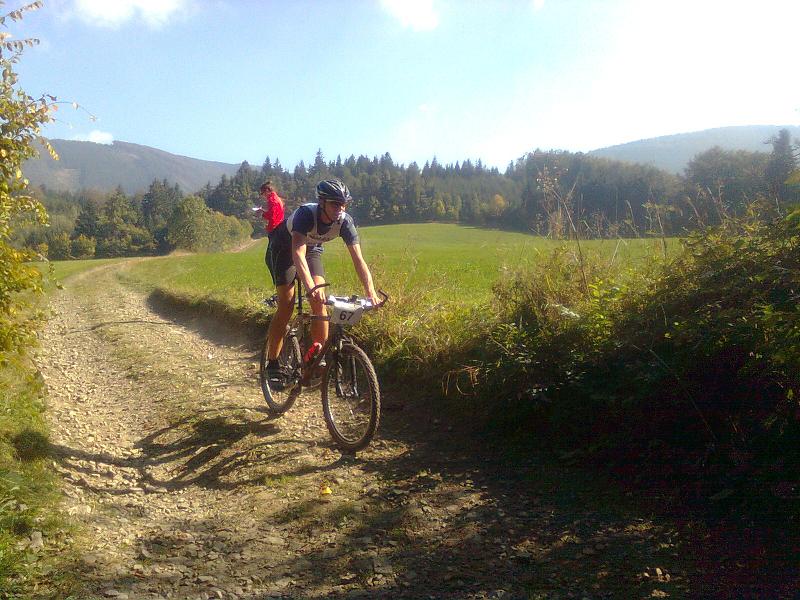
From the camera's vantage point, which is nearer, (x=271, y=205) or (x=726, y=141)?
(x=726, y=141)

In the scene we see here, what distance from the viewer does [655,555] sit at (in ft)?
9.07

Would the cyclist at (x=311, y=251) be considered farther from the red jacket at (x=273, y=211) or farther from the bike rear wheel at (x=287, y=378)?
the red jacket at (x=273, y=211)

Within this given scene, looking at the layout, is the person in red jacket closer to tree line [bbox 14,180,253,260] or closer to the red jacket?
the red jacket

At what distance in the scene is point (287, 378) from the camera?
5.27 metres

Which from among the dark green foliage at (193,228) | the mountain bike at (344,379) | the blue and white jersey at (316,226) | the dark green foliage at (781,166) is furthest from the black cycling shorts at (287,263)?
the dark green foliage at (193,228)

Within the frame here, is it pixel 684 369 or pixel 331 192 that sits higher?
pixel 331 192

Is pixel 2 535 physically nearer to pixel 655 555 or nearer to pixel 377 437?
pixel 377 437

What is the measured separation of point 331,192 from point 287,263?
106 centimetres

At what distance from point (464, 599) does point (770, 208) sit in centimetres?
314

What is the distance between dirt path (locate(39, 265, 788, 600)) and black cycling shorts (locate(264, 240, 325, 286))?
4.57 feet

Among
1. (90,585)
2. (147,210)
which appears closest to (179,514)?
(90,585)

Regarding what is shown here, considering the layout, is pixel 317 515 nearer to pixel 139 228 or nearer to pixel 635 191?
pixel 635 191

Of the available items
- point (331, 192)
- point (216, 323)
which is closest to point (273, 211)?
point (216, 323)

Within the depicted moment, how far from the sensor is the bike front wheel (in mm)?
4438
